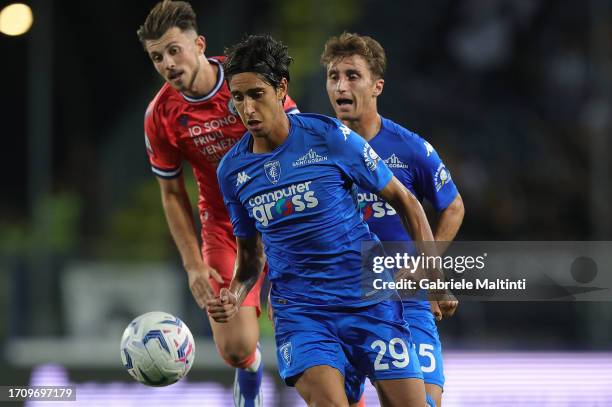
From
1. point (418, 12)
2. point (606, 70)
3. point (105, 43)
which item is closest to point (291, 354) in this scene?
point (606, 70)

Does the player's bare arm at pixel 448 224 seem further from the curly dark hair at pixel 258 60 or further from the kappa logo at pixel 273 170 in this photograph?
the curly dark hair at pixel 258 60

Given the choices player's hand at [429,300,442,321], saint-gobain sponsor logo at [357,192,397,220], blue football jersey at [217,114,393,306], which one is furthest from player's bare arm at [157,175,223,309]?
player's hand at [429,300,442,321]

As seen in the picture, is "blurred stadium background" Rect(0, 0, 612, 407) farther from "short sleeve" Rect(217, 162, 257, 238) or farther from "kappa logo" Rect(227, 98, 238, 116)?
"short sleeve" Rect(217, 162, 257, 238)

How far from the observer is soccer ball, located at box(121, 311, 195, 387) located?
5.66 metres

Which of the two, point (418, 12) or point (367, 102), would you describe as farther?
point (418, 12)

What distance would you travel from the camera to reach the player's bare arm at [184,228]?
6305 millimetres

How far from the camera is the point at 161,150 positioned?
643 centimetres

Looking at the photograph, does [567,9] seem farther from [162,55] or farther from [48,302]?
[162,55]

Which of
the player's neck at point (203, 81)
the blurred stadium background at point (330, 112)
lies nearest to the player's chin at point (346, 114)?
the player's neck at point (203, 81)

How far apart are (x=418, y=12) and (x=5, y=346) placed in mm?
6619

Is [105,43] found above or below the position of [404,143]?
above

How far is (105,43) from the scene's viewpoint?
1566 centimetres

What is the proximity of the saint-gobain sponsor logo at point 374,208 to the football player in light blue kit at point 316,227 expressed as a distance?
1.75 feet

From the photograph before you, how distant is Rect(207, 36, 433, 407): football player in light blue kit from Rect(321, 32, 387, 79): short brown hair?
692 millimetres
